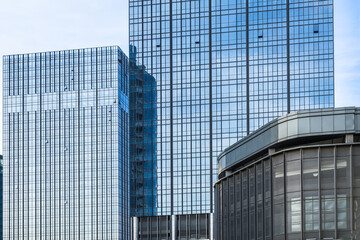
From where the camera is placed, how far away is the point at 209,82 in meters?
167

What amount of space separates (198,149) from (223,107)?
12.1 m

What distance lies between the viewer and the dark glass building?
16212 cm

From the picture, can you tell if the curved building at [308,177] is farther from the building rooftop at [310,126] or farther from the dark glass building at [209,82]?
the dark glass building at [209,82]

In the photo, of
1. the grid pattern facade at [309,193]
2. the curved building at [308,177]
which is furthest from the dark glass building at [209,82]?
the grid pattern facade at [309,193]

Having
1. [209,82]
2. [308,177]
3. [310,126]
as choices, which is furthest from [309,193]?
[209,82]

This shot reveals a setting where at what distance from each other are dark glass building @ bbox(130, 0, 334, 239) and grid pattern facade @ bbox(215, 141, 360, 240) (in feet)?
318

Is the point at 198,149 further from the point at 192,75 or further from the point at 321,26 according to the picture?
the point at 321,26

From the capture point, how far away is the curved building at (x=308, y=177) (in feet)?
188

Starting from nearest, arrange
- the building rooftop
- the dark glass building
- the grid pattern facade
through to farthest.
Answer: the grid pattern facade < the building rooftop < the dark glass building

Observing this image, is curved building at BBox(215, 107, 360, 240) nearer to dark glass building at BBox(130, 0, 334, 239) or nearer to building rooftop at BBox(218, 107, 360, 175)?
building rooftop at BBox(218, 107, 360, 175)

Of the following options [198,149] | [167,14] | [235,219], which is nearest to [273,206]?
[235,219]

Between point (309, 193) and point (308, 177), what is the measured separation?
141 cm

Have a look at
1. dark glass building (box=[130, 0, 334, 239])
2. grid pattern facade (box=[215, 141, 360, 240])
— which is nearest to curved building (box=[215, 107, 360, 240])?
grid pattern facade (box=[215, 141, 360, 240])

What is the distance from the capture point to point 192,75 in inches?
6599
